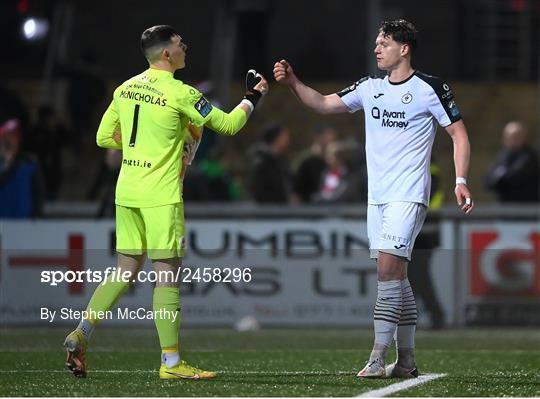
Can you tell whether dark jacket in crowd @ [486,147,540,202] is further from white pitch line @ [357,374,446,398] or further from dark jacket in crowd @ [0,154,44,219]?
white pitch line @ [357,374,446,398]

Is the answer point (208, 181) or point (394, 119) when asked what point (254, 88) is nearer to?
point (394, 119)

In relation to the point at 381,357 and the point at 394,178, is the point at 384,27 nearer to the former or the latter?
the point at 394,178

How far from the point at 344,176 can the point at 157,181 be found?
8.36 m

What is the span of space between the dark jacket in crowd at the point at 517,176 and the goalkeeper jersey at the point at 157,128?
875 centimetres

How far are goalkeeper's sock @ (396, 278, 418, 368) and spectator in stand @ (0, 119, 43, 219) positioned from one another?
289 inches

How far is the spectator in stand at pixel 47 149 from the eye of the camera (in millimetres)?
20312

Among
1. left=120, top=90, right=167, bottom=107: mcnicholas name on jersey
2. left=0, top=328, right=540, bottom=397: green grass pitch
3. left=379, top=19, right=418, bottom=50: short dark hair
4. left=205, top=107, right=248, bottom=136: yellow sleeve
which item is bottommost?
left=0, top=328, right=540, bottom=397: green grass pitch

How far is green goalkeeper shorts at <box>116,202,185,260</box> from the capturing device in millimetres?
9664

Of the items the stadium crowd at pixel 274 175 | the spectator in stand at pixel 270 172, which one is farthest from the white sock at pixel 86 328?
the spectator in stand at pixel 270 172

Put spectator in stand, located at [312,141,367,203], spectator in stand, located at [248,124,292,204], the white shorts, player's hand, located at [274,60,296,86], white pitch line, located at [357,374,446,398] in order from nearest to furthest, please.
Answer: white pitch line, located at [357,374,446,398]
the white shorts
player's hand, located at [274,60,296,86]
spectator in stand, located at [312,141,367,203]
spectator in stand, located at [248,124,292,204]

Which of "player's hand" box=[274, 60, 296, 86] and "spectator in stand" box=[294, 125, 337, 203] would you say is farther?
"spectator in stand" box=[294, 125, 337, 203]

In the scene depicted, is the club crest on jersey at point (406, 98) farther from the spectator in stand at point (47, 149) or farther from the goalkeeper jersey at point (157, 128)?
the spectator in stand at point (47, 149)

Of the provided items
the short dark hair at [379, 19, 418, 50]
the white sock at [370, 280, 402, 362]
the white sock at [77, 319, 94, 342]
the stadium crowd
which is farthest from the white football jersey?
the stadium crowd

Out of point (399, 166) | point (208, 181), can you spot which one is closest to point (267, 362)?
point (399, 166)
